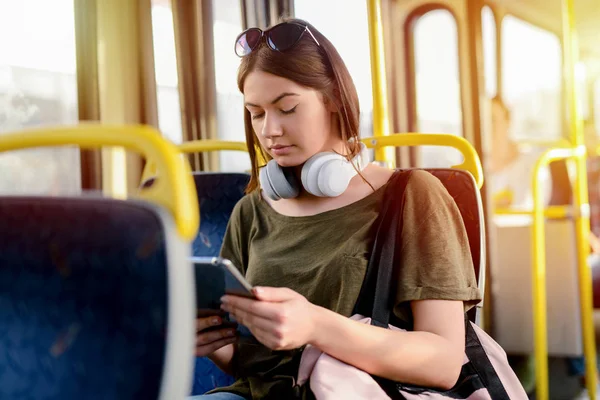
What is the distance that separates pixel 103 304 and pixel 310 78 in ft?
1.85

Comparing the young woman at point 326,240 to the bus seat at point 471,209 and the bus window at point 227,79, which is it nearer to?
the bus seat at point 471,209

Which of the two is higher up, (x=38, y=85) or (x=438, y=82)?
(x=438, y=82)

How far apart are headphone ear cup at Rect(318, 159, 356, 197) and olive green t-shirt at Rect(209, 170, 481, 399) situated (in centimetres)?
5

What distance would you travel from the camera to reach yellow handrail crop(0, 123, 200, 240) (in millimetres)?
665

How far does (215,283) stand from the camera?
0.84 meters

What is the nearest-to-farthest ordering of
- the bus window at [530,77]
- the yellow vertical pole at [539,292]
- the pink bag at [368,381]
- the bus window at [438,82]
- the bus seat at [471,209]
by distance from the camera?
the pink bag at [368,381] → the bus seat at [471,209] → the yellow vertical pole at [539,292] → the bus window at [438,82] → the bus window at [530,77]

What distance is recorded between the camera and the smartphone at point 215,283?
78cm

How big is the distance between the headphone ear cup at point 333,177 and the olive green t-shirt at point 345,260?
47 mm

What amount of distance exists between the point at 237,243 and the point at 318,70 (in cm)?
36

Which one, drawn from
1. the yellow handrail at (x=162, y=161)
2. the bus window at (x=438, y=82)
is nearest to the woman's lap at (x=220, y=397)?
the yellow handrail at (x=162, y=161)

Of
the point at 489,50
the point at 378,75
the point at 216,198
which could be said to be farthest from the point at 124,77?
the point at 489,50

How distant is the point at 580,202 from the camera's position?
109 inches

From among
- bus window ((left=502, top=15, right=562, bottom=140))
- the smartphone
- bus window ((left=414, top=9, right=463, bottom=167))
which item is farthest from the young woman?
bus window ((left=502, top=15, right=562, bottom=140))

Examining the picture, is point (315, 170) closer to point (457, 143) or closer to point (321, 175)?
point (321, 175)
